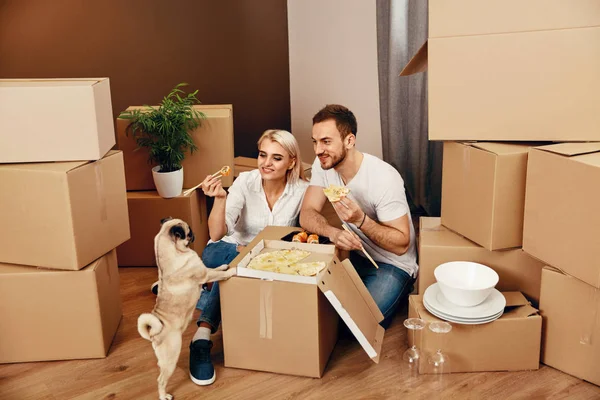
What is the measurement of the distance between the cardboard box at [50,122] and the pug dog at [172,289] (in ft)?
1.35

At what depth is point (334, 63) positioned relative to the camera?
401 centimetres

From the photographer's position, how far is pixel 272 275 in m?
2.01

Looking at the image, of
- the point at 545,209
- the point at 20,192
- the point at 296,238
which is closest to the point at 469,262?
the point at 545,209

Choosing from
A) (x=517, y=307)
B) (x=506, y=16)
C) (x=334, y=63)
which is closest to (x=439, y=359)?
(x=517, y=307)

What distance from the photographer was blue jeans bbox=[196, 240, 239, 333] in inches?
89.9

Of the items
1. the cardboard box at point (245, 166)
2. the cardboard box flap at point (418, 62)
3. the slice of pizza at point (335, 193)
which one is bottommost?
the cardboard box at point (245, 166)

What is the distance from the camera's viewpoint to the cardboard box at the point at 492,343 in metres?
2.09

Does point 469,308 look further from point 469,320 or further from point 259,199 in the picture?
point 259,199

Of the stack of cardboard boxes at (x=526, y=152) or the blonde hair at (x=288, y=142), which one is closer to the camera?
the stack of cardboard boxes at (x=526, y=152)

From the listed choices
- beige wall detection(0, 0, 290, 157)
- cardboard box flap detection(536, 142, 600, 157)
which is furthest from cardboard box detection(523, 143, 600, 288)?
beige wall detection(0, 0, 290, 157)

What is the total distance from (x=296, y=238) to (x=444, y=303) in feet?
1.86

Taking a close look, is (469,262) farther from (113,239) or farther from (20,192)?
(20,192)

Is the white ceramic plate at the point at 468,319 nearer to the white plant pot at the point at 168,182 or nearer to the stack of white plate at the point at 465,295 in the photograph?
the stack of white plate at the point at 465,295

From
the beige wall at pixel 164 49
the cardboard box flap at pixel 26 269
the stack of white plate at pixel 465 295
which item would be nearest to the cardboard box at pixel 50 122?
the cardboard box flap at pixel 26 269
